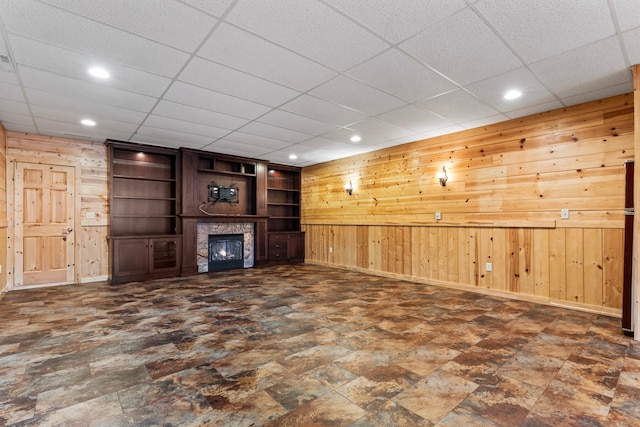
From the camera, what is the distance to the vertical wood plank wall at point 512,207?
3850 millimetres

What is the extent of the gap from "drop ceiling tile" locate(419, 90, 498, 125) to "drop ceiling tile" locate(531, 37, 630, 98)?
75 centimetres

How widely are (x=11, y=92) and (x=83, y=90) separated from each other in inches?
34.8

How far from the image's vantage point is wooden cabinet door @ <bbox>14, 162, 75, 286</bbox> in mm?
5332

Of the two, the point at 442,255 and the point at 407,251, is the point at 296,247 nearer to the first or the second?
the point at 407,251

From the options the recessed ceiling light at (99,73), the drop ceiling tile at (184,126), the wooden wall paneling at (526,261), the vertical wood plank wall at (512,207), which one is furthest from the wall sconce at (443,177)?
the recessed ceiling light at (99,73)

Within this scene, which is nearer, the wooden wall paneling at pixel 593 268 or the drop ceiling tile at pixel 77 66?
the drop ceiling tile at pixel 77 66

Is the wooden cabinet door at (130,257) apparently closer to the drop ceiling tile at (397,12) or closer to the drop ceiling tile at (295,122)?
the drop ceiling tile at (295,122)

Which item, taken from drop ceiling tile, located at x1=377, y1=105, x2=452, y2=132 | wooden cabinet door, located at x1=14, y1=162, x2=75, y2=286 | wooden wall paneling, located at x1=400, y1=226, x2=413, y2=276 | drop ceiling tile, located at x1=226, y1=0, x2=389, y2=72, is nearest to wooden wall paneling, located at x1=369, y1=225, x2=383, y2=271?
wooden wall paneling, located at x1=400, y1=226, x2=413, y2=276

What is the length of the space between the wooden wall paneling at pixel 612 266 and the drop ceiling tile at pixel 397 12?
11.4 feet

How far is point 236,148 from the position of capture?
6590 millimetres

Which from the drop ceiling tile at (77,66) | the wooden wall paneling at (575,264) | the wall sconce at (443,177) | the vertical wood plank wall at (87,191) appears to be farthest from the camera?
the vertical wood plank wall at (87,191)

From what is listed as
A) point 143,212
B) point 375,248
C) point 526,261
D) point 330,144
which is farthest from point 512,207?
point 143,212

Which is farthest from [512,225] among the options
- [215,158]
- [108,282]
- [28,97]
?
[108,282]

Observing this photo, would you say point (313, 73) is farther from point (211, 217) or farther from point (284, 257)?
point (284, 257)
